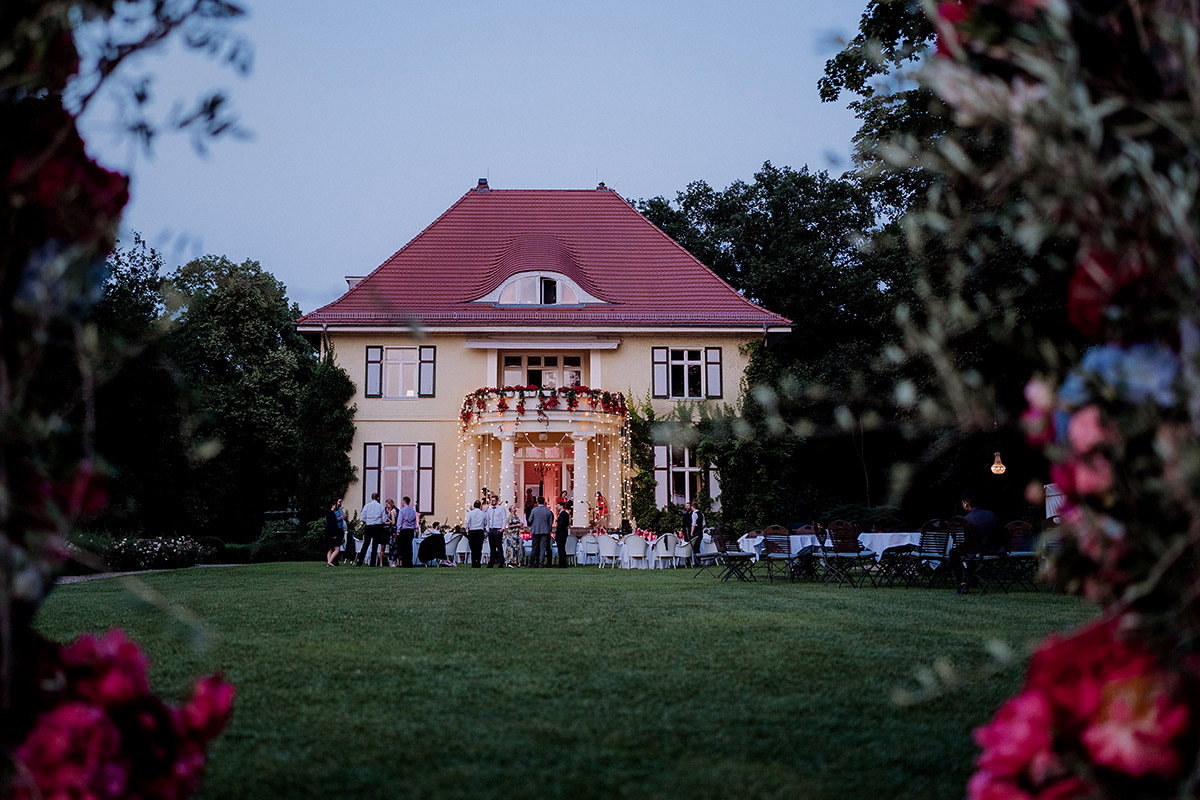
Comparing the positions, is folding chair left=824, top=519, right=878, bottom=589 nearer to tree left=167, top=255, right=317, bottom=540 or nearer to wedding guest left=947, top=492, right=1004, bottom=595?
wedding guest left=947, top=492, right=1004, bottom=595

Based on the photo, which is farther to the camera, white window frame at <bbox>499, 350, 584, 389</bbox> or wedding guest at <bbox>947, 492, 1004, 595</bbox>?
white window frame at <bbox>499, 350, 584, 389</bbox>

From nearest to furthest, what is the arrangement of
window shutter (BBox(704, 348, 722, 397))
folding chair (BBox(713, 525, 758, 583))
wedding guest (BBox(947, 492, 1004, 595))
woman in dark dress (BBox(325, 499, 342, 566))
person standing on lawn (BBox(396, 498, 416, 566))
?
1. wedding guest (BBox(947, 492, 1004, 595))
2. folding chair (BBox(713, 525, 758, 583))
3. person standing on lawn (BBox(396, 498, 416, 566))
4. woman in dark dress (BBox(325, 499, 342, 566))
5. window shutter (BBox(704, 348, 722, 397))

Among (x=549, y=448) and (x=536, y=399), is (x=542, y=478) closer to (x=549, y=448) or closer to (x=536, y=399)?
(x=549, y=448)

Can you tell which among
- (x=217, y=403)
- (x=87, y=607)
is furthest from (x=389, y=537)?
(x=217, y=403)

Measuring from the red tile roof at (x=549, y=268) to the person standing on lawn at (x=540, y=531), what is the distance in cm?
931

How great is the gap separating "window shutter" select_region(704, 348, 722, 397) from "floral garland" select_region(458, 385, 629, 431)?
3.43 metres

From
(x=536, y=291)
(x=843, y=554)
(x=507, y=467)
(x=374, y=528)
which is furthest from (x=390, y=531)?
(x=843, y=554)

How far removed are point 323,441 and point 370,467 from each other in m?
1.57

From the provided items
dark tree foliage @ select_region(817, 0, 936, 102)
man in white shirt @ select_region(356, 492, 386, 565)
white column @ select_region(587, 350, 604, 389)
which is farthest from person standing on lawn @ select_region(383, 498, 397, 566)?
dark tree foliage @ select_region(817, 0, 936, 102)

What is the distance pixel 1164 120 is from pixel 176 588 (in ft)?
48.0

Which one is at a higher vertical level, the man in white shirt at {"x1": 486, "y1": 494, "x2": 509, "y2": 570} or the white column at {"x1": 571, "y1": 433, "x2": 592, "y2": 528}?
the white column at {"x1": 571, "y1": 433, "x2": 592, "y2": 528}

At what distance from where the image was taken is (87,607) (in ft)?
34.8

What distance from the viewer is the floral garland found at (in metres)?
28.6

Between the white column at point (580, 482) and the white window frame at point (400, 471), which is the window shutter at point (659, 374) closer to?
the white column at point (580, 482)
